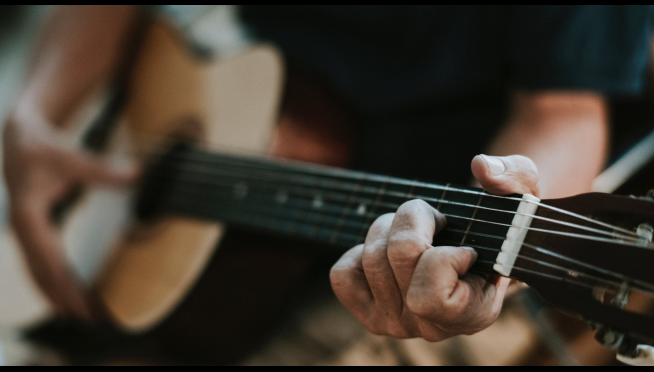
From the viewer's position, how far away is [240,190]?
67 centimetres

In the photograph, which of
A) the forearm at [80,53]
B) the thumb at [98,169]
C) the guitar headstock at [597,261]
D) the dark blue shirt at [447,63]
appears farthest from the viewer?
the forearm at [80,53]

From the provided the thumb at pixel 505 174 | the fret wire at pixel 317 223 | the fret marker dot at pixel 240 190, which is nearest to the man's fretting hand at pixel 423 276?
the thumb at pixel 505 174

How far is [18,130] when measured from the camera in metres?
0.95

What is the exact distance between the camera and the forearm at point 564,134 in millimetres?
623

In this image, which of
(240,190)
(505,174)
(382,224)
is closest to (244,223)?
(240,190)

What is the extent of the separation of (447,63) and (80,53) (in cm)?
93

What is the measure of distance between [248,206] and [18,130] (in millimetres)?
665

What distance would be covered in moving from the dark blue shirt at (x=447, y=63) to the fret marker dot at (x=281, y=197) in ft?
0.76

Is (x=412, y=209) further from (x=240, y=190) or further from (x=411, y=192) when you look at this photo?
(x=240, y=190)

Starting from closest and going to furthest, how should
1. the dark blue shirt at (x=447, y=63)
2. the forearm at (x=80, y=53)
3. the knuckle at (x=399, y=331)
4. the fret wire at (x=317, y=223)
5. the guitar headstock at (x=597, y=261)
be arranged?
the guitar headstock at (x=597, y=261) → the knuckle at (x=399, y=331) → the fret wire at (x=317, y=223) → the dark blue shirt at (x=447, y=63) → the forearm at (x=80, y=53)

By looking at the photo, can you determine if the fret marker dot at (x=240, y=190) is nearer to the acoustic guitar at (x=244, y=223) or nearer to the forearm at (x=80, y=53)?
the acoustic guitar at (x=244, y=223)
